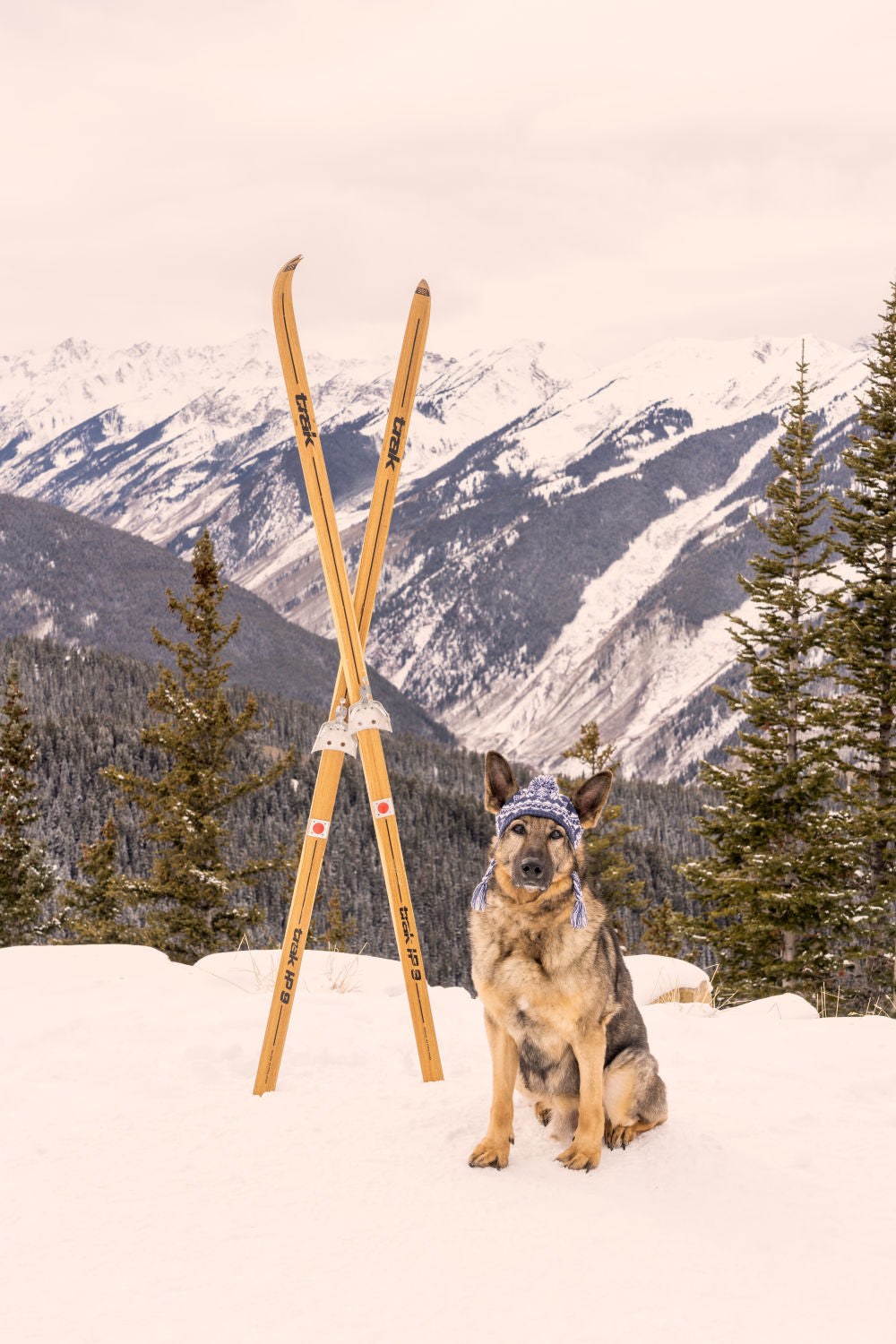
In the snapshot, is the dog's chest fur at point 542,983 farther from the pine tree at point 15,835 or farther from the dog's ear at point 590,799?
the pine tree at point 15,835

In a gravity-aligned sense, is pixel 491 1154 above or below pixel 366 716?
below

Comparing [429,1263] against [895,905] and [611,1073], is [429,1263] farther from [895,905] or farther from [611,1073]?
[895,905]

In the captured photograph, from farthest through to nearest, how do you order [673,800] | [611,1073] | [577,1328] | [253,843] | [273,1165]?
[673,800] → [253,843] → [611,1073] → [273,1165] → [577,1328]

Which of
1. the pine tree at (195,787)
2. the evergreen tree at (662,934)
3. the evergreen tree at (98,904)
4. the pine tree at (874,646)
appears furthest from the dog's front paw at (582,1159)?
the evergreen tree at (662,934)

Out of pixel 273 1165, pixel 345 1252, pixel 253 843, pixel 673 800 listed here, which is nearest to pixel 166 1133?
pixel 273 1165

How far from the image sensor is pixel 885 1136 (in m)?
4.84

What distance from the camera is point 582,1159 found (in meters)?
4.38

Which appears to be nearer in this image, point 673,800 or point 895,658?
point 895,658

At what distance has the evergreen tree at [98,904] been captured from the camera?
91.3ft

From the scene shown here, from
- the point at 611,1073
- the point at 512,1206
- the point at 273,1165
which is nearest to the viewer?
the point at 512,1206

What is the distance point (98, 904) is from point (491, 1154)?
3682 cm

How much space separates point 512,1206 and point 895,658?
20.1 metres

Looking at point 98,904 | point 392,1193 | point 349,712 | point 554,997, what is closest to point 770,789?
point 349,712

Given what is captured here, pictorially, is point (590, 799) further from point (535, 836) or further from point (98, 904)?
point (98, 904)
